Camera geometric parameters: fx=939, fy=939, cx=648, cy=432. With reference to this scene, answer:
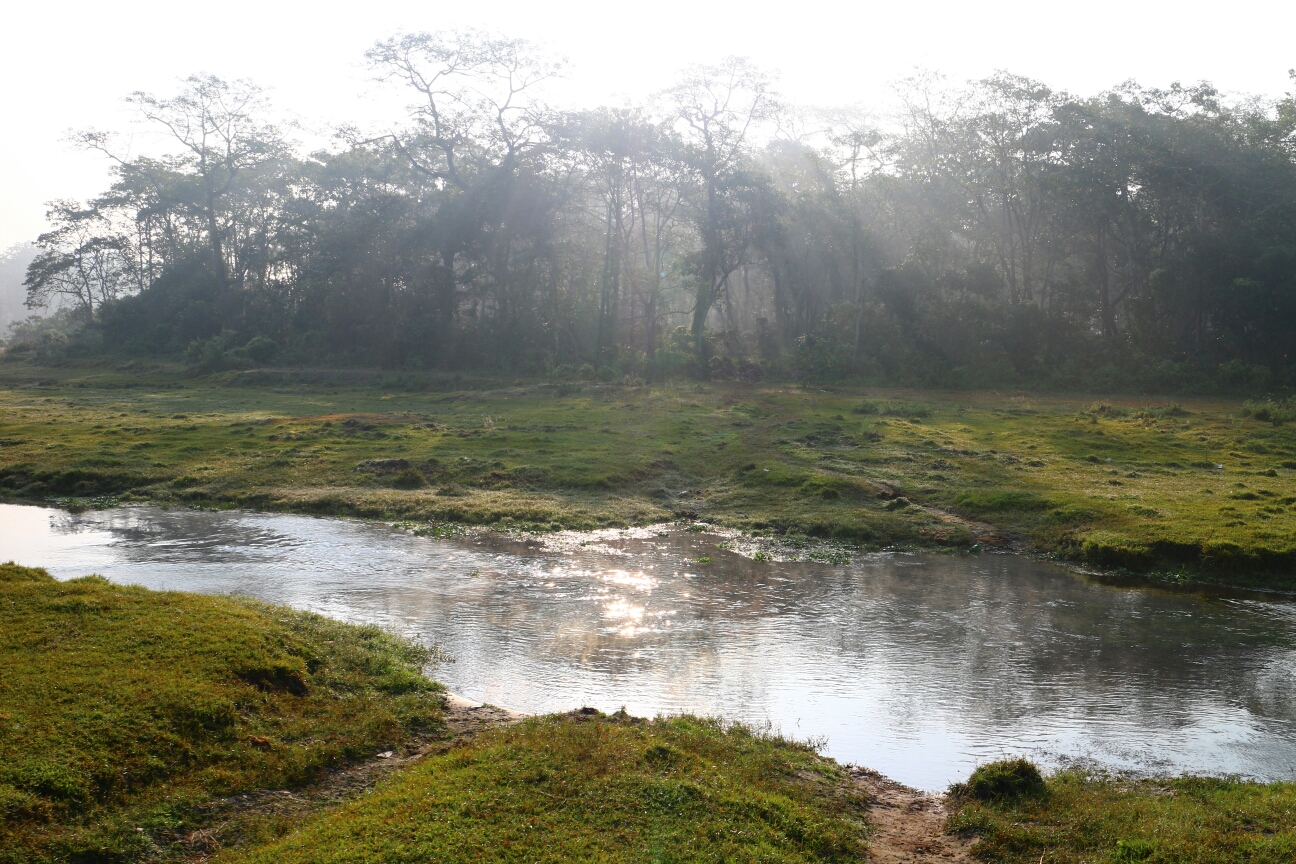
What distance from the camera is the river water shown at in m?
11.3

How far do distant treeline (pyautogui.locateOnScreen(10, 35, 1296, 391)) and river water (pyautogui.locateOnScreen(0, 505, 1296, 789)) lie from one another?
Answer: 1282 inches

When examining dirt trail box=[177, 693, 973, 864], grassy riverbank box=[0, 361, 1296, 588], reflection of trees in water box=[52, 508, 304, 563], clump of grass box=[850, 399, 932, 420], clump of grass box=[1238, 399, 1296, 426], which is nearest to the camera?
dirt trail box=[177, 693, 973, 864]

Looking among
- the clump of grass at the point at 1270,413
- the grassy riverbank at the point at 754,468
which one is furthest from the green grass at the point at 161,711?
the clump of grass at the point at 1270,413

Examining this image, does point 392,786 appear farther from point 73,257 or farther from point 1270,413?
point 73,257

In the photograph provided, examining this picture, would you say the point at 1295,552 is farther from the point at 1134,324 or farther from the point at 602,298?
the point at 602,298

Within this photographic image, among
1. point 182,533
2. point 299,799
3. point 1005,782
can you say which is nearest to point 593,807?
point 299,799

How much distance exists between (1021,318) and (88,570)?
48.1 m

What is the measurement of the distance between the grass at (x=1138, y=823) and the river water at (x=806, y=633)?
3.67ft

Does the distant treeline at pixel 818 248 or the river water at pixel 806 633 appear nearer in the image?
the river water at pixel 806 633

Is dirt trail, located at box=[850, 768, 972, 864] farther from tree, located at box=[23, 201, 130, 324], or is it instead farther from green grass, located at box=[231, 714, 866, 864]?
tree, located at box=[23, 201, 130, 324]

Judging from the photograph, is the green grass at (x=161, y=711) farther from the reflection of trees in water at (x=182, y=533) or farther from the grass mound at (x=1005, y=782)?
the reflection of trees in water at (x=182, y=533)

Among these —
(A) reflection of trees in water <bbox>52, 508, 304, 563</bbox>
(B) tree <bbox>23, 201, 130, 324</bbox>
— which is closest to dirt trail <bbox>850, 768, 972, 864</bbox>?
(A) reflection of trees in water <bbox>52, 508, 304, 563</bbox>

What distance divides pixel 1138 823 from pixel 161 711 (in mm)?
8649

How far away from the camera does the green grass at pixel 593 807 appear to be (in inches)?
270
